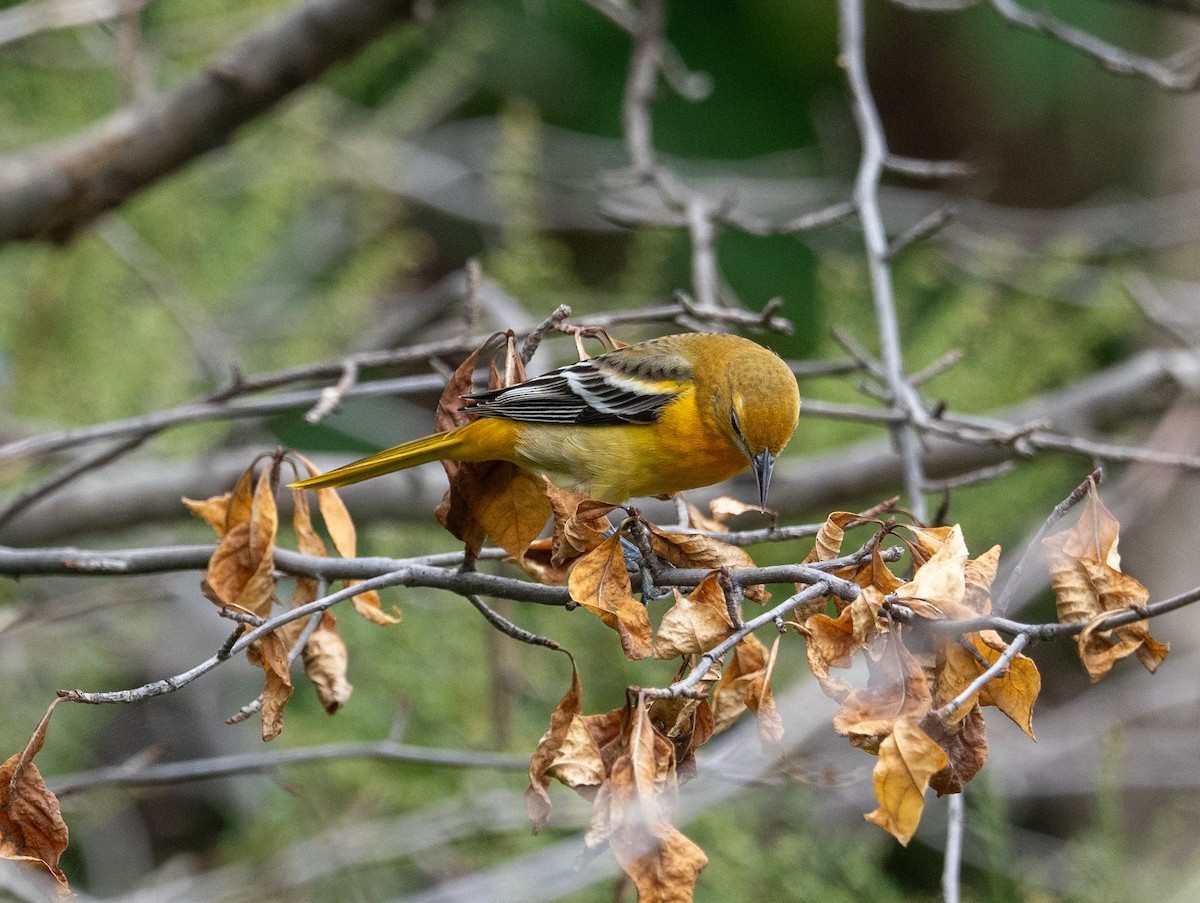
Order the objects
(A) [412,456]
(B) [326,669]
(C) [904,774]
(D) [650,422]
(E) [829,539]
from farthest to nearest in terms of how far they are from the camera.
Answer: (D) [650,422], (A) [412,456], (B) [326,669], (E) [829,539], (C) [904,774]

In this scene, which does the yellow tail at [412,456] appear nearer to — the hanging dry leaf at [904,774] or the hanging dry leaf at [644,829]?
the hanging dry leaf at [644,829]

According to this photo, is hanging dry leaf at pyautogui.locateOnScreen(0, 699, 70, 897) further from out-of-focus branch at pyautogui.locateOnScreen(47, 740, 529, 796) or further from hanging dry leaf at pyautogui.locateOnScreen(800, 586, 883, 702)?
hanging dry leaf at pyautogui.locateOnScreen(800, 586, 883, 702)

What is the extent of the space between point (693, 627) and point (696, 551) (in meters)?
0.28

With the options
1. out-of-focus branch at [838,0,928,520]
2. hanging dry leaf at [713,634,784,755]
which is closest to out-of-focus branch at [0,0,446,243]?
out-of-focus branch at [838,0,928,520]

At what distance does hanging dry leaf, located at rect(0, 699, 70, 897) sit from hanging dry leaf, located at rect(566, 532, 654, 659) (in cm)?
77

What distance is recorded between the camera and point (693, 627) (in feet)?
5.52

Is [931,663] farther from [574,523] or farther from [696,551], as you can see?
[574,523]

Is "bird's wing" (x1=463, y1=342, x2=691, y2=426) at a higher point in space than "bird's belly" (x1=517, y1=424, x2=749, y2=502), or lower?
higher

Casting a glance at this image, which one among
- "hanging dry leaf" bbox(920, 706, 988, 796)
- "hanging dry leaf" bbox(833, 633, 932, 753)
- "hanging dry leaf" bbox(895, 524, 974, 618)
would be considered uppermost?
"hanging dry leaf" bbox(895, 524, 974, 618)

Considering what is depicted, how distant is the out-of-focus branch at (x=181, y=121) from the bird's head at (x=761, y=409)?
6.03 feet

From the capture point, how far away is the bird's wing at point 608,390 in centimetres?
275

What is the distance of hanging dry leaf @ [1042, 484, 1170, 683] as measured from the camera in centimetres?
169

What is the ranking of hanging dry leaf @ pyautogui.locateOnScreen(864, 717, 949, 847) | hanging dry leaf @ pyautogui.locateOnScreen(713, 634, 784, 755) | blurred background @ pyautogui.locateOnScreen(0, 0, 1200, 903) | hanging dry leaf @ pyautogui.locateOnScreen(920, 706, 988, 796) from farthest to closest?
blurred background @ pyautogui.locateOnScreen(0, 0, 1200, 903)
hanging dry leaf @ pyautogui.locateOnScreen(713, 634, 784, 755)
hanging dry leaf @ pyautogui.locateOnScreen(920, 706, 988, 796)
hanging dry leaf @ pyautogui.locateOnScreen(864, 717, 949, 847)

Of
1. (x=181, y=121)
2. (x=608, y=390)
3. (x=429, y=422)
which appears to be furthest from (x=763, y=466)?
(x=429, y=422)
